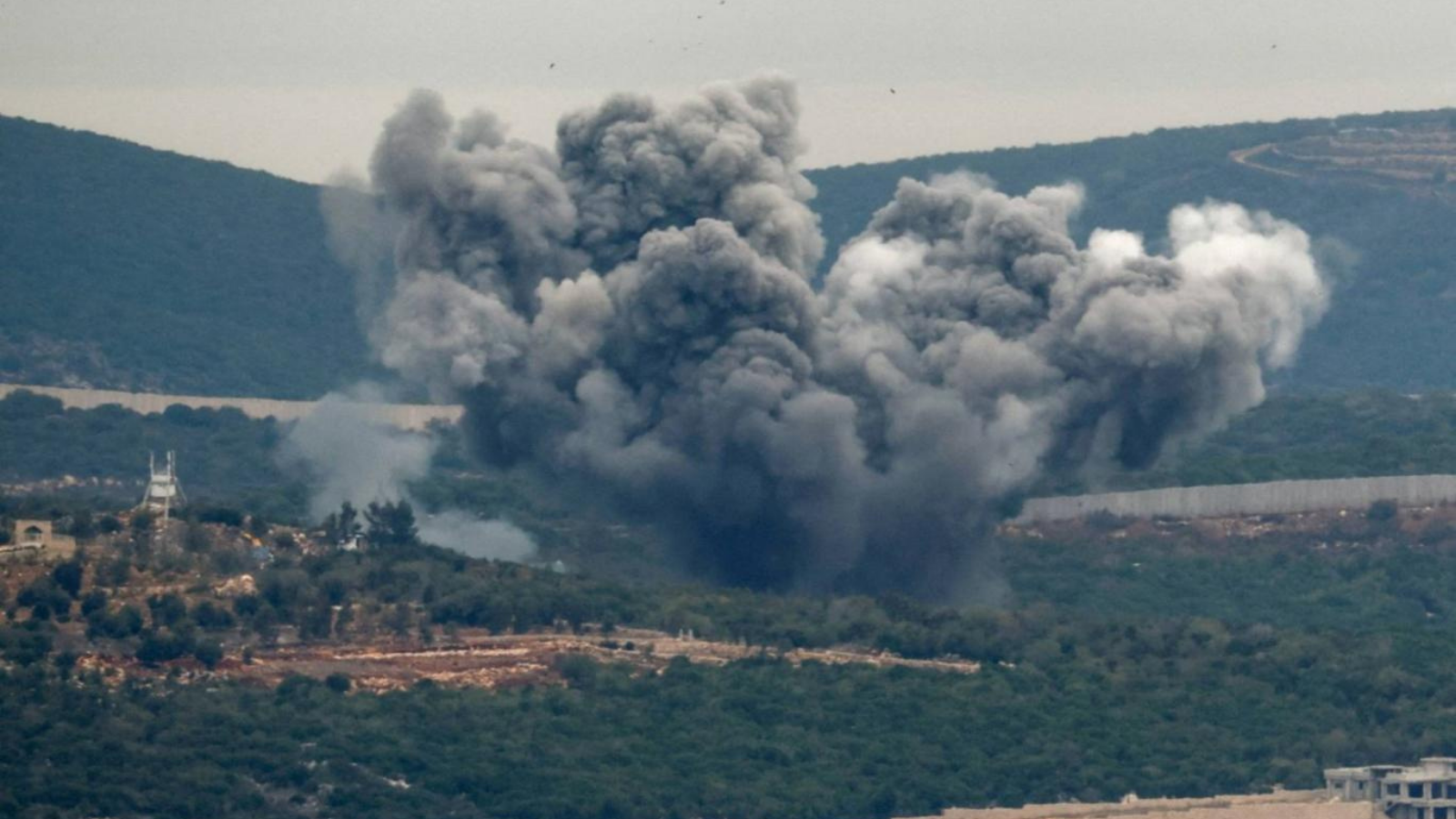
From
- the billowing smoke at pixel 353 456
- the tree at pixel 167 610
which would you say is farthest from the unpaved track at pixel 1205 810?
the billowing smoke at pixel 353 456

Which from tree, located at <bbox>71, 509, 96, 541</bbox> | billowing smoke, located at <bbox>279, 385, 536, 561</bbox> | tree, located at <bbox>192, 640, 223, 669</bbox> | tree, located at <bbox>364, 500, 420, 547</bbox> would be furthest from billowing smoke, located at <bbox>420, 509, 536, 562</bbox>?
tree, located at <bbox>192, 640, 223, 669</bbox>

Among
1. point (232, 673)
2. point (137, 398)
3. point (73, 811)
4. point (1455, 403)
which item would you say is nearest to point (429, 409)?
point (137, 398)

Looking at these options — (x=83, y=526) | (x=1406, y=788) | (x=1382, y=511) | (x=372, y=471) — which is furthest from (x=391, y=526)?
(x=1382, y=511)

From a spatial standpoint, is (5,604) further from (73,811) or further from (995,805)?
(995,805)

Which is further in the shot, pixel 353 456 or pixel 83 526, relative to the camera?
pixel 353 456

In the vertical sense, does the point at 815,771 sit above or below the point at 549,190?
below

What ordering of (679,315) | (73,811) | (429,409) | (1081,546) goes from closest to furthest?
1. (73,811)
2. (679,315)
3. (1081,546)
4. (429,409)

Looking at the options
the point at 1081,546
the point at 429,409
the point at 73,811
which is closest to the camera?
the point at 73,811

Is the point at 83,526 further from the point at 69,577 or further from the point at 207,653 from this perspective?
the point at 207,653
